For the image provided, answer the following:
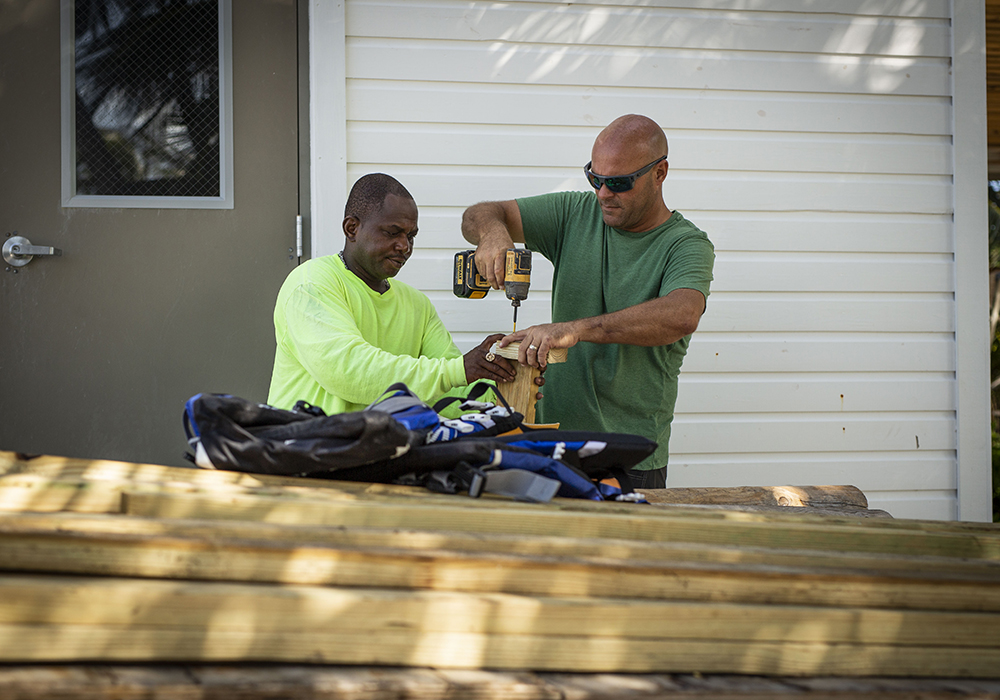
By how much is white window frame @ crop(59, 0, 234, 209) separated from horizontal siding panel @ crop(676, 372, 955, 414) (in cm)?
256

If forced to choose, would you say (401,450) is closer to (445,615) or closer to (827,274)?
(445,615)

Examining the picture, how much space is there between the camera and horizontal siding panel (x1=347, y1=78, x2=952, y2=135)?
3.88 metres

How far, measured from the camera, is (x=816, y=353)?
14.0 feet

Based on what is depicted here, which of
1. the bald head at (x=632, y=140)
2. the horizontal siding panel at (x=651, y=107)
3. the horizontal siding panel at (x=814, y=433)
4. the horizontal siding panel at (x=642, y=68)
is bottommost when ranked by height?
the horizontal siding panel at (x=814, y=433)

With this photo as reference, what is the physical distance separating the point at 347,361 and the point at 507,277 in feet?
2.18

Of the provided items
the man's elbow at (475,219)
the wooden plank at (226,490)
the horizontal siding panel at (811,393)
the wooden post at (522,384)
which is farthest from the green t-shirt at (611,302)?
the wooden plank at (226,490)

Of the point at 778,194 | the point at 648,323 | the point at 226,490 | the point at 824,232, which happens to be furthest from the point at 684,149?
the point at 226,490

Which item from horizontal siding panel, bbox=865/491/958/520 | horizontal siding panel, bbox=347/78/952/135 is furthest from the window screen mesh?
horizontal siding panel, bbox=865/491/958/520

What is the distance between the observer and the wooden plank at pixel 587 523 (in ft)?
4.98

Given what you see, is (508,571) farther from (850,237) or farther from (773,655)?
(850,237)

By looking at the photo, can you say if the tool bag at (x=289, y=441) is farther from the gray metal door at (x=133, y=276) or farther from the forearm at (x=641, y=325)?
the gray metal door at (x=133, y=276)

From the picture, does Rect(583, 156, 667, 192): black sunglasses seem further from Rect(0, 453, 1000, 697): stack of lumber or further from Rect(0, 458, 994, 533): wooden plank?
Rect(0, 453, 1000, 697): stack of lumber

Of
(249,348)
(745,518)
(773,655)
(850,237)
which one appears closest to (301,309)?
(249,348)

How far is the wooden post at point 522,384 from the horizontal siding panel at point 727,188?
1565 mm
